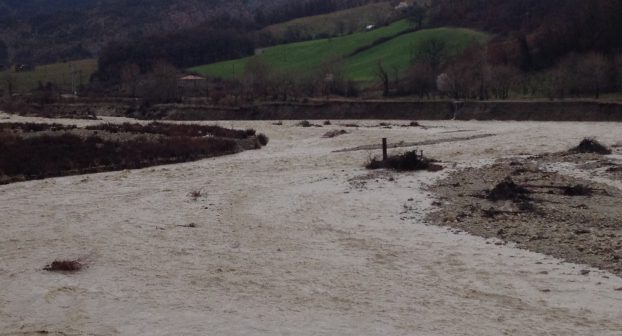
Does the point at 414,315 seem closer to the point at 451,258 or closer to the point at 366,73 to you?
the point at 451,258

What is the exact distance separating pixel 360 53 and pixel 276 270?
105220 millimetres

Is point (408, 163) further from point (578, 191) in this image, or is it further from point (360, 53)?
point (360, 53)

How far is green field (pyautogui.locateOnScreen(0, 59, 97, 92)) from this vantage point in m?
142

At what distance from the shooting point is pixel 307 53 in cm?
12888

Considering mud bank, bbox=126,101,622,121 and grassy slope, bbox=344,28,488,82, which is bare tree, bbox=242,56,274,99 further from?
mud bank, bbox=126,101,622,121

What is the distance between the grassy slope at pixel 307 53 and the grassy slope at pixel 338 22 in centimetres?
2237

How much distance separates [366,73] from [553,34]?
25.2 metres

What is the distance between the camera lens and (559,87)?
227 ft

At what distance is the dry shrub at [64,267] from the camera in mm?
17622

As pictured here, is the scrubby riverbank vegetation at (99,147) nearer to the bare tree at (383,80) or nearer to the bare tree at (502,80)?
the bare tree at (502,80)

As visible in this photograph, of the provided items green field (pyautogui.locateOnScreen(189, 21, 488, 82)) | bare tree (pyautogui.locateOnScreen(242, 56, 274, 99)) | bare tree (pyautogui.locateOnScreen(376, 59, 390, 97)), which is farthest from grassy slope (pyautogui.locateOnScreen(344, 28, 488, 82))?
bare tree (pyautogui.locateOnScreen(242, 56, 274, 99))

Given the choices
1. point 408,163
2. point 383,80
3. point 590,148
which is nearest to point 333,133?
point 590,148

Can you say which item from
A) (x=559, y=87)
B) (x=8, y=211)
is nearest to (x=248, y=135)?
(x=8, y=211)

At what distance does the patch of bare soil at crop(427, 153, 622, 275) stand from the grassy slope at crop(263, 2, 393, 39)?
5189 inches
